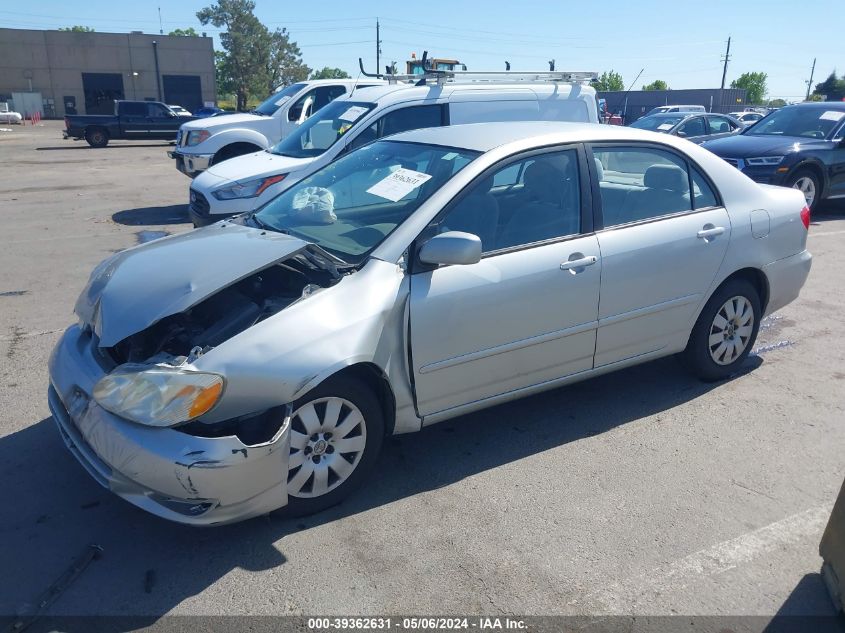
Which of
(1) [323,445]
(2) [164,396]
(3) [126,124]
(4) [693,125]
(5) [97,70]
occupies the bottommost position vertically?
(1) [323,445]

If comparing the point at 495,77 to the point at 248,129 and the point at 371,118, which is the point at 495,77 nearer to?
the point at 371,118

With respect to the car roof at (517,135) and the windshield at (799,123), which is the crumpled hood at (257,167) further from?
the windshield at (799,123)

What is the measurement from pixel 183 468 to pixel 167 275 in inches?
40.3

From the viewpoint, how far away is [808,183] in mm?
10914

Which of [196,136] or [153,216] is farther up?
[196,136]

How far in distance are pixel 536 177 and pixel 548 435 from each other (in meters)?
1.54

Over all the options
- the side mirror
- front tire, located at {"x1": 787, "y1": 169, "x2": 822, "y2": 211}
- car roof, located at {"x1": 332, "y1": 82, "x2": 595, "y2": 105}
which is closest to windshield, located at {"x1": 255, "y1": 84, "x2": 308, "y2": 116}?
car roof, located at {"x1": 332, "y1": 82, "x2": 595, "y2": 105}

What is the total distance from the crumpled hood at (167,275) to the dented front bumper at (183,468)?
40cm

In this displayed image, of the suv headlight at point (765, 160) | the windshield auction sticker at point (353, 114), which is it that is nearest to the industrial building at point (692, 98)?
the suv headlight at point (765, 160)

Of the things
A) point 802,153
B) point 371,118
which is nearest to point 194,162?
point 371,118

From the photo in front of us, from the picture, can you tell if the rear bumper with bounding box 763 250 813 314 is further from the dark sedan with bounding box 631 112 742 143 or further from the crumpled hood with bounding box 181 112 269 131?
the dark sedan with bounding box 631 112 742 143

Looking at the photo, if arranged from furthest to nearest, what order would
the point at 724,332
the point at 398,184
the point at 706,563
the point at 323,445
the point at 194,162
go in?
the point at 194,162 → the point at 724,332 → the point at 398,184 → the point at 323,445 → the point at 706,563

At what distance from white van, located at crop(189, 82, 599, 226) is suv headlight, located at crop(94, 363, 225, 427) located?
568 centimetres

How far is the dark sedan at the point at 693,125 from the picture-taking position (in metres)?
14.9
